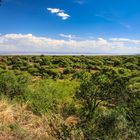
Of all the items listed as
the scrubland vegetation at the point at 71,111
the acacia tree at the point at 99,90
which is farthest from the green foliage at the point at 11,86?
the acacia tree at the point at 99,90

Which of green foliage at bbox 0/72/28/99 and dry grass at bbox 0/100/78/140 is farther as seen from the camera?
green foliage at bbox 0/72/28/99

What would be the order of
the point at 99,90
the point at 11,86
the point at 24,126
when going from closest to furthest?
the point at 24,126, the point at 99,90, the point at 11,86

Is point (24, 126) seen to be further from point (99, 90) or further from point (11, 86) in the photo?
point (11, 86)

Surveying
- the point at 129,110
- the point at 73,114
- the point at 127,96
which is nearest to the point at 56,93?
the point at 73,114

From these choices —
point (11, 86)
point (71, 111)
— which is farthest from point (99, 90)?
point (11, 86)

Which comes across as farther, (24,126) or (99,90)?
(99,90)

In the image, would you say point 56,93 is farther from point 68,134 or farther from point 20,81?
point 68,134

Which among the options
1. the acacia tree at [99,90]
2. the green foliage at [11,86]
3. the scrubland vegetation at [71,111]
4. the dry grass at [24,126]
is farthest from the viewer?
the green foliage at [11,86]

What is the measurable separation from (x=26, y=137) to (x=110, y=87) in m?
6.56

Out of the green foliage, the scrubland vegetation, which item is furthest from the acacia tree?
the green foliage

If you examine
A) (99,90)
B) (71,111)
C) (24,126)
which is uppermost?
(99,90)

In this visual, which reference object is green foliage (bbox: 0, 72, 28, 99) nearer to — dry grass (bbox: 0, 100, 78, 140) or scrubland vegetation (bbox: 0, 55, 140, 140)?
scrubland vegetation (bbox: 0, 55, 140, 140)

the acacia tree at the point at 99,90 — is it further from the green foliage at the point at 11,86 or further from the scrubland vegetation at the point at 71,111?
the green foliage at the point at 11,86

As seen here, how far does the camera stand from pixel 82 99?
1341cm
